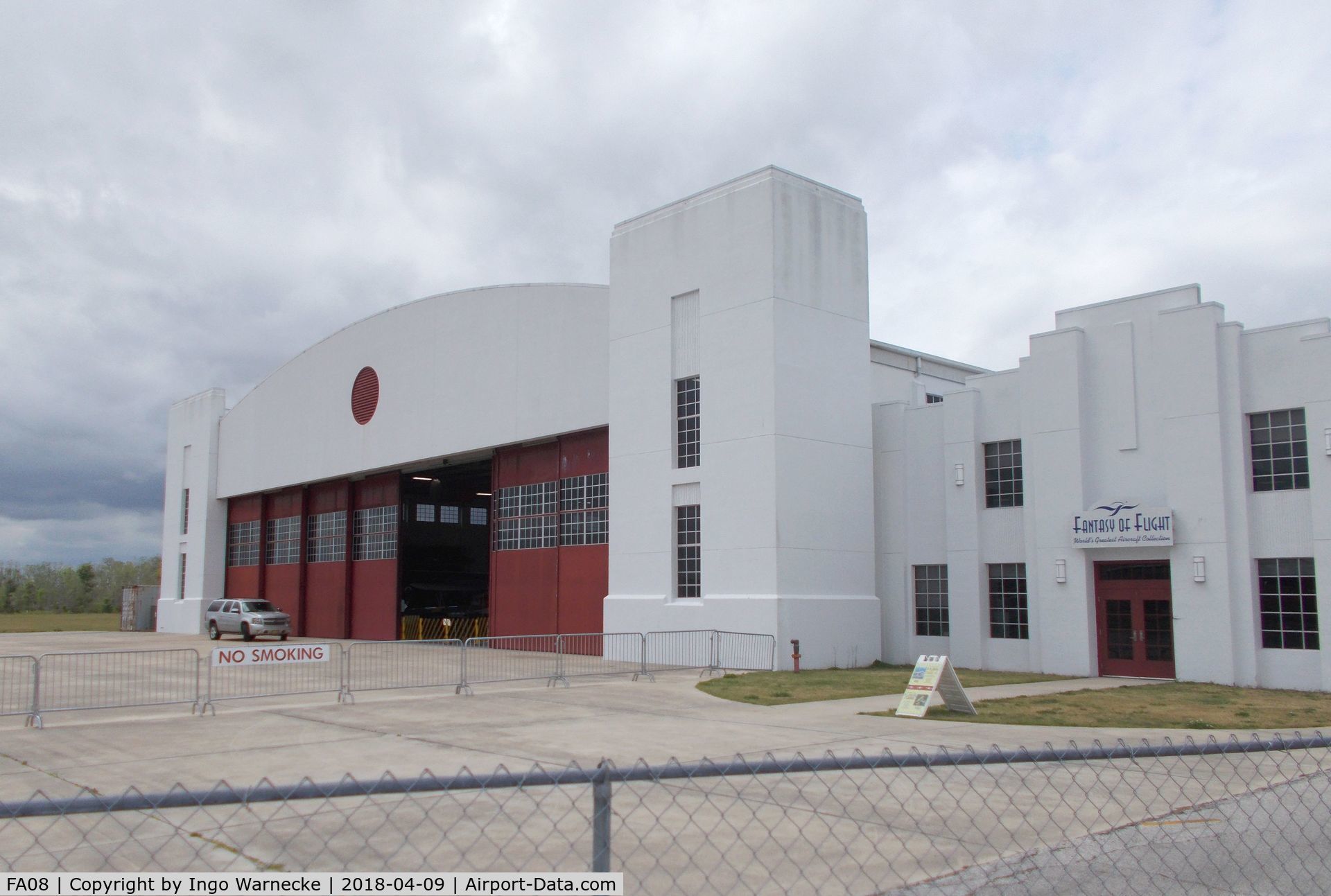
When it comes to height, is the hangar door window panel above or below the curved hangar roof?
below

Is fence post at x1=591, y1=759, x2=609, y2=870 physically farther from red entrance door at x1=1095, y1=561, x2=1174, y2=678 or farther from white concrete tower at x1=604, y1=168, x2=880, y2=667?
red entrance door at x1=1095, y1=561, x2=1174, y2=678

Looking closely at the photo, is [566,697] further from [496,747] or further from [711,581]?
[711,581]

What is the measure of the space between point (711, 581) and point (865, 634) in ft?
14.9

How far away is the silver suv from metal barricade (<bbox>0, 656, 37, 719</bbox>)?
31.8 ft

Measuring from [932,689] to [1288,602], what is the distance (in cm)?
1115

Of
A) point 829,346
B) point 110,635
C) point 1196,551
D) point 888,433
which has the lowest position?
point 110,635

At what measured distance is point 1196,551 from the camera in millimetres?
23656

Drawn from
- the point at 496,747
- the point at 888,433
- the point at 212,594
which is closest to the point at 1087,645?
the point at 888,433

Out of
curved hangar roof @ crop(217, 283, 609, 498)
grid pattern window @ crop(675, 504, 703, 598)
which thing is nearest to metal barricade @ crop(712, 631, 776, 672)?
grid pattern window @ crop(675, 504, 703, 598)

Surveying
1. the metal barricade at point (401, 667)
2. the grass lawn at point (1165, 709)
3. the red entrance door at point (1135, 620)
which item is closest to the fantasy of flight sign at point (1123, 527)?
the red entrance door at point (1135, 620)

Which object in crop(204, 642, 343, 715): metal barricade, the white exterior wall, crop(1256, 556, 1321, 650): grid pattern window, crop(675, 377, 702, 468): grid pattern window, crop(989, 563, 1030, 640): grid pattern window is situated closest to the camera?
crop(204, 642, 343, 715): metal barricade

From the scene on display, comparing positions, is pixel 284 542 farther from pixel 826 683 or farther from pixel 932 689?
pixel 932 689

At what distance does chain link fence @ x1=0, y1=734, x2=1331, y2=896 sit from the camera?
746 cm

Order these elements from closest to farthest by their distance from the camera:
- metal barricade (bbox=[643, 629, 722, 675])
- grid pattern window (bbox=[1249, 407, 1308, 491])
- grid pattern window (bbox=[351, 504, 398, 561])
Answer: grid pattern window (bbox=[1249, 407, 1308, 491]), metal barricade (bbox=[643, 629, 722, 675]), grid pattern window (bbox=[351, 504, 398, 561])
